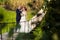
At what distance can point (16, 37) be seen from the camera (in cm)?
350

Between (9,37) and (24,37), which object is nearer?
(24,37)

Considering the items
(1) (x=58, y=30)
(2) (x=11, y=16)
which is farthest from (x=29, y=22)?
(1) (x=58, y=30)

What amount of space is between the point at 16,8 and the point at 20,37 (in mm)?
1389

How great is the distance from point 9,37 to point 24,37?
0.36 meters

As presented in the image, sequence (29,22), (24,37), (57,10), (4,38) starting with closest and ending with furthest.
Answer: (57,10)
(24,37)
(4,38)
(29,22)

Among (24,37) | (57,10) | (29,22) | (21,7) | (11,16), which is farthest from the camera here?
(11,16)

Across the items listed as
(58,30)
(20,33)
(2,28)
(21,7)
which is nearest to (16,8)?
(21,7)

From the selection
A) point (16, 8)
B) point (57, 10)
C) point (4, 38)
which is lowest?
point (4, 38)

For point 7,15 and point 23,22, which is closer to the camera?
point 23,22

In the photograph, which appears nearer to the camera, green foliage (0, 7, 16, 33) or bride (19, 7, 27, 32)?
bride (19, 7, 27, 32)

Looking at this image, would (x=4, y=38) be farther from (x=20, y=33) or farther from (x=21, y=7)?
(x=21, y=7)

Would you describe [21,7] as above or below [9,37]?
above

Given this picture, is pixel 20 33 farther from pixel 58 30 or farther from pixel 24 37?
pixel 58 30

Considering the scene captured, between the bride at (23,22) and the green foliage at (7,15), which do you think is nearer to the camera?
the bride at (23,22)
